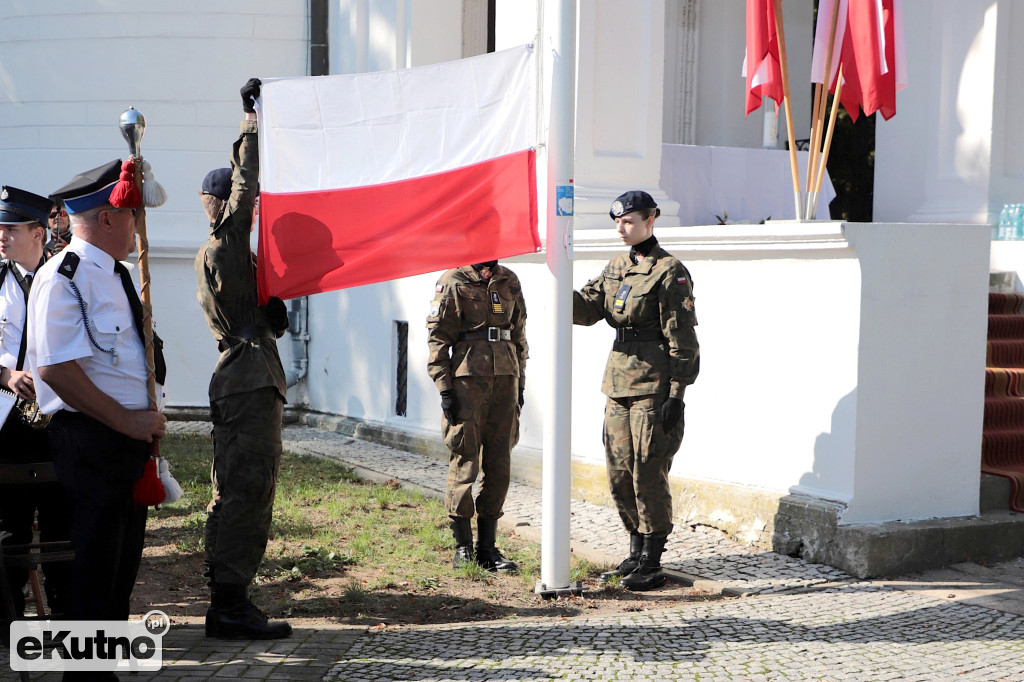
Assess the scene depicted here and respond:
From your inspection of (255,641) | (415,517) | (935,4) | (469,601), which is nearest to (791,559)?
(469,601)

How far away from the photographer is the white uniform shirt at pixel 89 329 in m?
4.04

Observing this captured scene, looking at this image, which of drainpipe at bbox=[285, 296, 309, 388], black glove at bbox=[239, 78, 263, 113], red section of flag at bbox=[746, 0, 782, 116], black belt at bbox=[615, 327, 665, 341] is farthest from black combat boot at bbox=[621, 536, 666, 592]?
drainpipe at bbox=[285, 296, 309, 388]

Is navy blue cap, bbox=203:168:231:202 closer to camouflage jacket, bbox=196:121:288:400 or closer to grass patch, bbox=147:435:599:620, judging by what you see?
camouflage jacket, bbox=196:121:288:400

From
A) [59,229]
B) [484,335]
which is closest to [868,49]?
[484,335]

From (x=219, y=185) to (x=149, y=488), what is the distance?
1636 mm

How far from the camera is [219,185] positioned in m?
5.17

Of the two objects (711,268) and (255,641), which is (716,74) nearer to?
(711,268)

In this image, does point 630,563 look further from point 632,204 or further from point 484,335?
point 632,204

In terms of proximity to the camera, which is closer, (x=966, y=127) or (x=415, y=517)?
(x=415, y=517)

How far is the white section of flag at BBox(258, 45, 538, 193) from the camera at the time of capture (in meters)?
5.59

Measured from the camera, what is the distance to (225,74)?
12016 millimetres

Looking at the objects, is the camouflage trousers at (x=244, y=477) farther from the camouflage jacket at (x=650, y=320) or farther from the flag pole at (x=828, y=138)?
the flag pole at (x=828, y=138)

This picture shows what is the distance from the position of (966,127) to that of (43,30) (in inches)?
379

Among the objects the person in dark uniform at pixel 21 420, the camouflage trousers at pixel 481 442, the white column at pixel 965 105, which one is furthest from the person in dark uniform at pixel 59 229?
the white column at pixel 965 105
